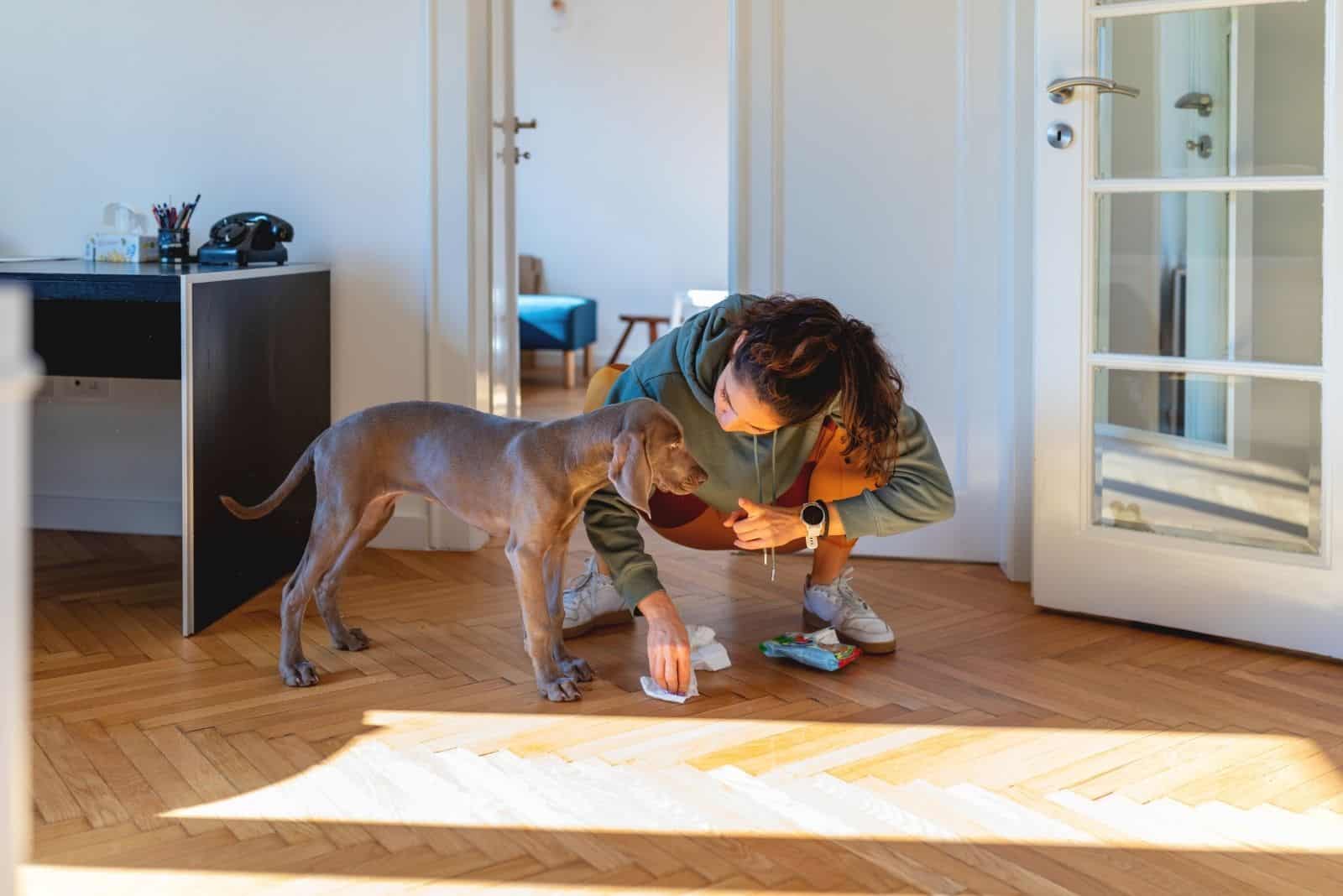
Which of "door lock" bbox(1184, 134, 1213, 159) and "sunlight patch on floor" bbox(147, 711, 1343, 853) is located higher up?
"door lock" bbox(1184, 134, 1213, 159)

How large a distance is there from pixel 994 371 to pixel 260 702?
1934 millimetres

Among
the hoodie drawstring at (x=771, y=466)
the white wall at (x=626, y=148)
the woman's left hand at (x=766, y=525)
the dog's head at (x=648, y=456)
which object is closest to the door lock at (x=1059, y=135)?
the hoodie drawstring at (x=771, y=466)

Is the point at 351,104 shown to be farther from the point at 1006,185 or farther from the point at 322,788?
the point at 322,788

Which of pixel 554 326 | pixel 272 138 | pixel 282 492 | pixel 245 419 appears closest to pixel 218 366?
pixel 245 419

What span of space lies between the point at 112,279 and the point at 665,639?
54.5 inches

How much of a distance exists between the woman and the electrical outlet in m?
1.72

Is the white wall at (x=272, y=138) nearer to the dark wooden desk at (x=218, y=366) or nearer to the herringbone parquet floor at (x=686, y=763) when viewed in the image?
the dark wooden desk at (x=218, y=366)

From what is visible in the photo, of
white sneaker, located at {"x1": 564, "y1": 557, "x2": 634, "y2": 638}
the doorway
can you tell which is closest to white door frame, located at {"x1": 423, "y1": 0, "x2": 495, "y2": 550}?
white sneaker, located at {"x1": 564, "y1": 557, "x2": 634, "y2": 638}

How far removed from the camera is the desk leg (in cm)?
290

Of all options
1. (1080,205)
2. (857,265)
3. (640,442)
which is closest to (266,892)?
(640,442)

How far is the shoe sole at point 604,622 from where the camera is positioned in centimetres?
287

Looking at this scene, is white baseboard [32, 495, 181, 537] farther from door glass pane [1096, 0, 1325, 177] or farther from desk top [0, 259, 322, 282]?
door glass pane [1096, 0, 1325, 177]

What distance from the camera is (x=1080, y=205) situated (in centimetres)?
294

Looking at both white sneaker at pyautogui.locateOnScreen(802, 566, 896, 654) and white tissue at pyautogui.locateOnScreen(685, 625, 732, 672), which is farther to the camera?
white sneaker at pyautogui.locateOnScreen(802, 566, 896, 654)
